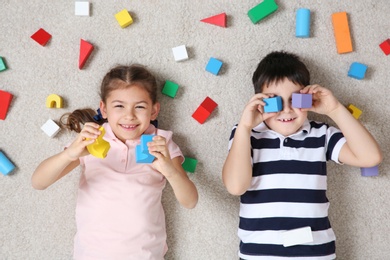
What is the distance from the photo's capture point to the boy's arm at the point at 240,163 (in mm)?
1075

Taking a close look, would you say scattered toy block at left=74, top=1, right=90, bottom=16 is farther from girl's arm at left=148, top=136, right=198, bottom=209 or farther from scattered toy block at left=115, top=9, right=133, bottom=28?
girl's arm at left=148, top=136, right=198, bottom=209

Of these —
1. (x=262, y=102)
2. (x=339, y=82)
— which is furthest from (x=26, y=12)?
(x=339, y=82)

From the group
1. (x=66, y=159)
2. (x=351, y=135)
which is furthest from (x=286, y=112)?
(x=66, y=159)

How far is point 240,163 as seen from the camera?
1.07 metres

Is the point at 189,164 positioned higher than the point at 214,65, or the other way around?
the point at 214,65

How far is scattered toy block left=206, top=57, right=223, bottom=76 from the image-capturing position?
123 cm

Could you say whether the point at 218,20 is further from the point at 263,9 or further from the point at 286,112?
the point at 286,112

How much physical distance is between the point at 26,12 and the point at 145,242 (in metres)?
0.81

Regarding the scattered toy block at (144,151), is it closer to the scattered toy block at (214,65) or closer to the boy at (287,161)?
the boy at (287,161)

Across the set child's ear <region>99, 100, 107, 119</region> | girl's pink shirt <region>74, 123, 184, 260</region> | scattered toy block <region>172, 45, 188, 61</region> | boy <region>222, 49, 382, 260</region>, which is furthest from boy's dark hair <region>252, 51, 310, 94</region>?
child's ear <region>99, 100, 107, 119</region>

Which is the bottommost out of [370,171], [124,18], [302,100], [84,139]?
[370,171]

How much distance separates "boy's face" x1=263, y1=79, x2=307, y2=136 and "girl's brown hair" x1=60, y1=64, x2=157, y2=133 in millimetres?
344

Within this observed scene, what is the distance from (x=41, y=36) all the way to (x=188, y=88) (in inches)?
19.2

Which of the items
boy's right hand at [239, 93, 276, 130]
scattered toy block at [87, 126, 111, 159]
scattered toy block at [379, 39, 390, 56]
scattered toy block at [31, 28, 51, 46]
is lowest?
scattered toy block at [379, 39, 390, 56]
